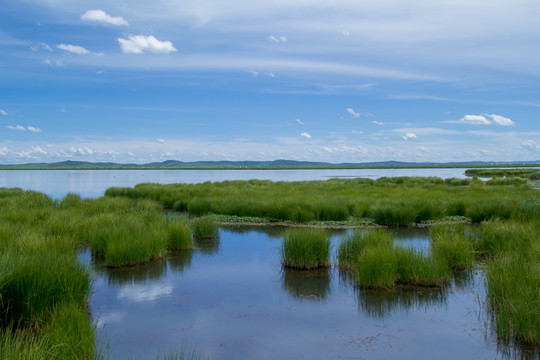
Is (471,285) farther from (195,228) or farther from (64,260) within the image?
(195,228)

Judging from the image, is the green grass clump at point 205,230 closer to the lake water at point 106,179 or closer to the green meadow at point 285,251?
the green meadow at point 285,251

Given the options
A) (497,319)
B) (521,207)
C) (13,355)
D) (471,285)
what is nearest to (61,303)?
(13,355)

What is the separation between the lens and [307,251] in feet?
37.6

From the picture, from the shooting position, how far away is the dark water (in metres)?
7.00

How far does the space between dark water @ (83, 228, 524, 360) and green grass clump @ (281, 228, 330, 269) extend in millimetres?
365

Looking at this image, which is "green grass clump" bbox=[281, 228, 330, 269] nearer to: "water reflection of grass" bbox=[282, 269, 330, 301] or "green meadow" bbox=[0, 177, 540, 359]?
"green meadow" bbox=[0, 177, 540, 359]

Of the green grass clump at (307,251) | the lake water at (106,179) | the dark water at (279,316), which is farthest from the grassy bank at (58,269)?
the lake water at (106,179)

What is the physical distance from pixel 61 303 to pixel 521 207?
56.2ft

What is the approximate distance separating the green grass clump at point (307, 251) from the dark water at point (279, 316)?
1.20 ft

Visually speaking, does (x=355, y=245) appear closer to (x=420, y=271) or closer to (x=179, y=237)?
(x=420, y=271)

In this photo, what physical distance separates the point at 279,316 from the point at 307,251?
125 inches

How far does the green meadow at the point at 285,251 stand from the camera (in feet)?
22.0

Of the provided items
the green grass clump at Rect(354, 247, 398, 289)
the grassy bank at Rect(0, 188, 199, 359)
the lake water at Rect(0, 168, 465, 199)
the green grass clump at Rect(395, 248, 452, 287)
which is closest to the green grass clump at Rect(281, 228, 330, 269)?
the green grass clump at Rect(354, 247, 398, 289)

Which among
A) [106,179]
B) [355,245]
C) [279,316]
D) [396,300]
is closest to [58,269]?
[279,316]
